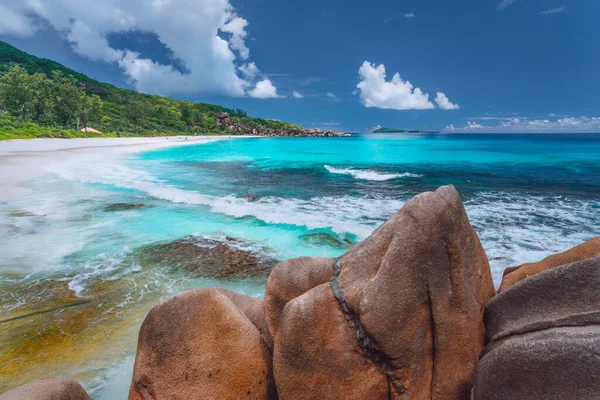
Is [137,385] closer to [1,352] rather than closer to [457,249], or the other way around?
[1,352]

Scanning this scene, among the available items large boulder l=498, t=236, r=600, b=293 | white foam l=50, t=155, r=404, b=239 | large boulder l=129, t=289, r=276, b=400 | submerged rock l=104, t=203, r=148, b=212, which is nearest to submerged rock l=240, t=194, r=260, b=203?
white foam l=50, t=155, r=404, b=239

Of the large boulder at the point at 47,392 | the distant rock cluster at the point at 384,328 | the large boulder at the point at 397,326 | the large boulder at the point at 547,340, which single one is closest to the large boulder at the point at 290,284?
the distant rock cluster at the point at 384,328

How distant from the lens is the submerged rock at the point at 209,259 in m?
9.92

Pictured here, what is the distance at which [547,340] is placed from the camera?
302 cm

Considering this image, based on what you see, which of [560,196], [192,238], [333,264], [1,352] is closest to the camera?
[333,264]

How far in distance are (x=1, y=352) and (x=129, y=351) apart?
2.31 metres

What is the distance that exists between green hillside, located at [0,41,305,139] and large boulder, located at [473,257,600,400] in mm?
65806

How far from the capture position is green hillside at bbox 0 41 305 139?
234 ft

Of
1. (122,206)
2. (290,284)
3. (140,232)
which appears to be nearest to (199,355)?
(290,284)

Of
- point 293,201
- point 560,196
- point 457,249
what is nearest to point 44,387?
point 457,249

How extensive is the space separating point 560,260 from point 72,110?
325ft

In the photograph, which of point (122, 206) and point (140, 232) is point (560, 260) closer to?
point (140, 232)

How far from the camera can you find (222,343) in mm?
4402

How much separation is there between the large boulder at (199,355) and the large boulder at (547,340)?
2688mm
